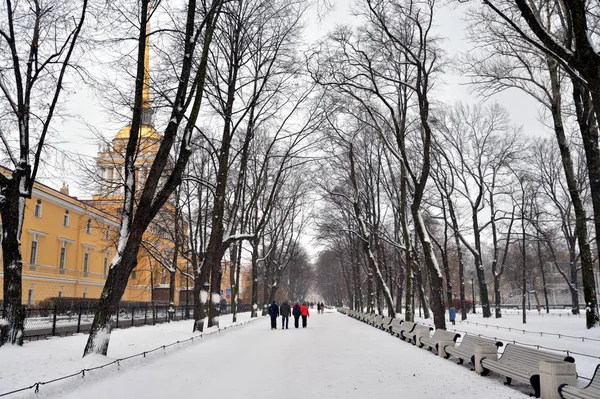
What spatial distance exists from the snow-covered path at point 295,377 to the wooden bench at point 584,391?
3.67ft

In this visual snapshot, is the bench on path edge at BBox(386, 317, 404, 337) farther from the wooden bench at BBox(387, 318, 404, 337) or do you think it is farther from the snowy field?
the snowy field

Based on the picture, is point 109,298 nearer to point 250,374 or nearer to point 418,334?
point 250,374

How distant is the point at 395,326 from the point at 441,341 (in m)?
7.74

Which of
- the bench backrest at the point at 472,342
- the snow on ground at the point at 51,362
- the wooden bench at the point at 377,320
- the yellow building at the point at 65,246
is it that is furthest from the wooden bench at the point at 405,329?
the yellow building at the point at 65,246

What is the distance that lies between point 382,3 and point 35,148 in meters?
12.1

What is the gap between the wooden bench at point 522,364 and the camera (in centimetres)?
711

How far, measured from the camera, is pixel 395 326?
20.0 meters

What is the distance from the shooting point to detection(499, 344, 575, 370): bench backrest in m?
7.35

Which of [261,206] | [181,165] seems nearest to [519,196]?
[261,206]

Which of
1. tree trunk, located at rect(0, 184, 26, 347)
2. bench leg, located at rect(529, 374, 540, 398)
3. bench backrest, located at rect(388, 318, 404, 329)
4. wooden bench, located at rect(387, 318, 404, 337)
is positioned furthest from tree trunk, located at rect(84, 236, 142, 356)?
bench backrest, located at rect(388, 318, 404, 329)

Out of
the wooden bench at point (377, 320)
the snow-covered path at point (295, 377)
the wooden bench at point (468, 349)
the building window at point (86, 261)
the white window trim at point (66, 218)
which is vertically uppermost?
the white window trim at point (66, 218)

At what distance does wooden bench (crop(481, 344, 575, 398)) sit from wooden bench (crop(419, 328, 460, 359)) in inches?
115

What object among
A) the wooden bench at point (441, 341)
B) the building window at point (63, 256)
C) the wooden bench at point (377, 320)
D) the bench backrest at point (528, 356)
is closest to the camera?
the bench backrest at point (528, 356)

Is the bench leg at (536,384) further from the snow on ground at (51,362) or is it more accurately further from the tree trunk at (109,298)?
the tree trunk at (109,298)
